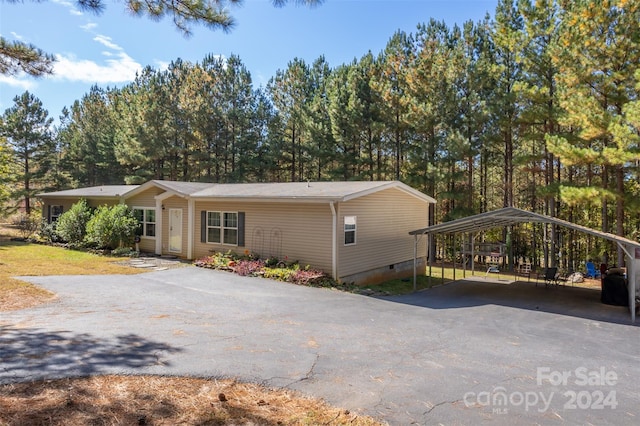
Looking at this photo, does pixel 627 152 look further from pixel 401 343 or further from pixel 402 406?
pixel 402 406

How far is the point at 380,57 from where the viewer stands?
23047 mm

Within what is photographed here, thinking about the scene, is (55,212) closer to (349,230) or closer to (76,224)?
(76,224)

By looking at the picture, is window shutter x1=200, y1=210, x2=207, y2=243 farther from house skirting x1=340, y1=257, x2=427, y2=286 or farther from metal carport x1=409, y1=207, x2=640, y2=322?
metal carport x1=409, y1=207, x2=640, y2=322

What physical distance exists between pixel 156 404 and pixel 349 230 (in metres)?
9.05

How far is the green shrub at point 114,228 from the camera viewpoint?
16.3 m

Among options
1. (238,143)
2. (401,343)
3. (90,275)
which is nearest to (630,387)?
(401,343)

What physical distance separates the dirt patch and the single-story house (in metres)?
7.67

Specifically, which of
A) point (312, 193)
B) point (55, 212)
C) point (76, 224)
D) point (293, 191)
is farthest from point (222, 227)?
point (55, 212)

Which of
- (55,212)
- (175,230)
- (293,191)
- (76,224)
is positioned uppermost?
(293,191)

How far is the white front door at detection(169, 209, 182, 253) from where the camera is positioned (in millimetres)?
15766

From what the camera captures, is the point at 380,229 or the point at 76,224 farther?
the point at 76,224

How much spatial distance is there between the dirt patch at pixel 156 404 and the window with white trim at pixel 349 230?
26.5 ft

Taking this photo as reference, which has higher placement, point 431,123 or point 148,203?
point 431,123

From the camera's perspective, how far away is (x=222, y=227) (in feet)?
48.0
